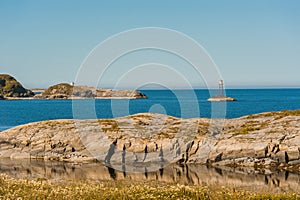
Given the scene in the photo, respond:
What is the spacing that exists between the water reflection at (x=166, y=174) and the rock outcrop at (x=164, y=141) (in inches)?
113

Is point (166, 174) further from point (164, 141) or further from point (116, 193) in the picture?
point (116, 193)

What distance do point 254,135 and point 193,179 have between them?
14.8m

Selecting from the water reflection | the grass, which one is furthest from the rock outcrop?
the grass

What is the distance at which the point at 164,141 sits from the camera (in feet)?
174

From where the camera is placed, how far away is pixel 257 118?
61219 mm

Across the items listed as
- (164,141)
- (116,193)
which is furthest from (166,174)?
(116,193)

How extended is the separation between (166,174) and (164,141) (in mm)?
8872

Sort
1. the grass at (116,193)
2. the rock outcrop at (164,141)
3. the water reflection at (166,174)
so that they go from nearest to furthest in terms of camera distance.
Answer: the grass at (116,193)
the water reflection at (166,174)
the rock outcrop at (164,141)

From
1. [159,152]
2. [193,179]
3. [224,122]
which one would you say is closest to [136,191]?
[193,179]

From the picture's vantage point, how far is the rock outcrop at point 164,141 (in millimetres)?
49156

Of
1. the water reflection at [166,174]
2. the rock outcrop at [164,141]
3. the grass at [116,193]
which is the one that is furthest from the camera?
the rock outcrop at [164,141]

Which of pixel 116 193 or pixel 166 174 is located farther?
pixel 166 174

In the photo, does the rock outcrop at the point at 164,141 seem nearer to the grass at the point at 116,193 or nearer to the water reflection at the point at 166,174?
the water reflection at the point at 166,174

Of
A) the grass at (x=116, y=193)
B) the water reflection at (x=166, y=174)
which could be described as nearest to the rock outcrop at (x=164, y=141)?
the water reflection at (x=166, y=174)
